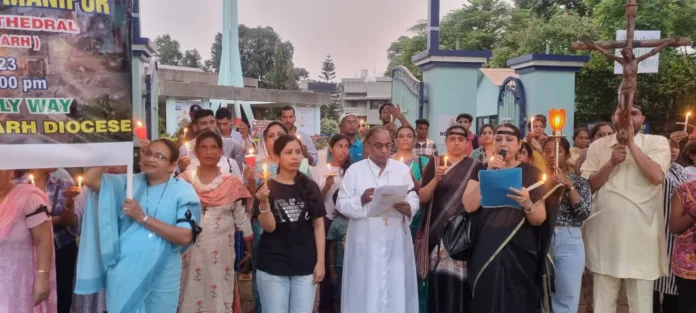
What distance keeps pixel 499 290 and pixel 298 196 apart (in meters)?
1.59

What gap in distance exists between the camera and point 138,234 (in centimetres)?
330

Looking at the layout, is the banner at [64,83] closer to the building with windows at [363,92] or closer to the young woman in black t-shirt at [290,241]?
the young woman in black t-shirt at [290,241]

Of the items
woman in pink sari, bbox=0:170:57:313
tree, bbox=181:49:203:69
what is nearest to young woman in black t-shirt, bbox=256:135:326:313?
woman in pink sari, bbox=0:170:57:313

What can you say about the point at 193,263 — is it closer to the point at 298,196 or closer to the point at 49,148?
the point at 298,196

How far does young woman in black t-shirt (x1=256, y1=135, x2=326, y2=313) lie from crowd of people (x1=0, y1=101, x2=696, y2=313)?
0.03 ft

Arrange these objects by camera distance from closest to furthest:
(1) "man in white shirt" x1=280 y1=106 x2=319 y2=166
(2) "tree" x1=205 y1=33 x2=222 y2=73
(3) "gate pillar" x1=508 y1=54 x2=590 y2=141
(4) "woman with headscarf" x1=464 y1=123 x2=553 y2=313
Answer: (4) "woman with headscarf" x1=464 y1=123 x2=553 y2=313
(1) "man in white shirt" x1=280 y1=106 x2=319 y2=166
(3) "gate pillar" x1=508 y1=54 x2=590 y2=141
(2) "tree" x1=205 y1=33 x2=222 y2=73

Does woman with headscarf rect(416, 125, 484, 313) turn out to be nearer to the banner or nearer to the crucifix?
the crucifix

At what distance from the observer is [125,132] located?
123 inches

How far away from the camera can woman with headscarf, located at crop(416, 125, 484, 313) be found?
438 centimetres

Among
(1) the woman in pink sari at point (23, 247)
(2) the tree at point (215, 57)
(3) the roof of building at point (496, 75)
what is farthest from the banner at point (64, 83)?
(2) the tree at point (215, 57)

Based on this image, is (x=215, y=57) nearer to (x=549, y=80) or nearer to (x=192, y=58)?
(x=192, y=58)

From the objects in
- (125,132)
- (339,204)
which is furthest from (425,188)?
(125,132)

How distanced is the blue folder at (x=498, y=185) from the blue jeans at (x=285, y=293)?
1.39 m

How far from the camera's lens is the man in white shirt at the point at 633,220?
13.6ft
